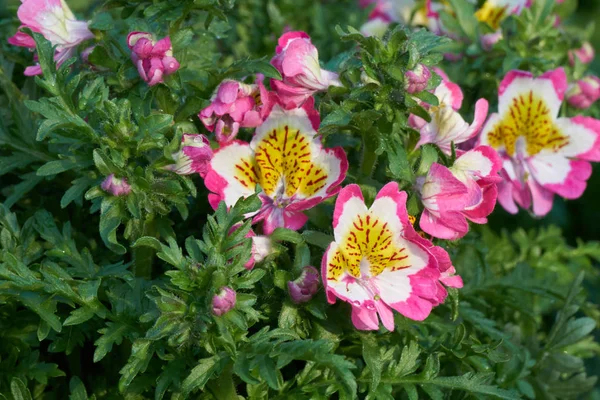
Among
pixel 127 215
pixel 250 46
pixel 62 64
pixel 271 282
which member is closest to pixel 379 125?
pixel 271 282

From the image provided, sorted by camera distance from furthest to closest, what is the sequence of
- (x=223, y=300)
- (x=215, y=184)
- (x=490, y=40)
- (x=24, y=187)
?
(x=490, y=40)
(x=24, y=187)
(x=215, y=184)
(x=223, y=300)

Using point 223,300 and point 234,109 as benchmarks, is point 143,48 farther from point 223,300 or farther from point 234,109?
point 223,300

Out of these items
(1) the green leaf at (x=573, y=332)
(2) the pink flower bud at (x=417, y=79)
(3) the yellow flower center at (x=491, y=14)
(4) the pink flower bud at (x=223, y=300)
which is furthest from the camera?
(3) the yellow flower center at (x=491, y=14)

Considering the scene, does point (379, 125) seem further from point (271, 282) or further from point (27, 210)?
point (27, 210)

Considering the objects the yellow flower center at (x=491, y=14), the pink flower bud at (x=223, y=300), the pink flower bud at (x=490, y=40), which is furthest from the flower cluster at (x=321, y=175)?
the yellow flower center at (x=491, y=14)

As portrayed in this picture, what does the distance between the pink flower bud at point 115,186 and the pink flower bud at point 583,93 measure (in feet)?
3.28

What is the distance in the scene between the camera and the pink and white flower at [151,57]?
121cm

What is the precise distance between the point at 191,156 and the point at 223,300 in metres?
0.22

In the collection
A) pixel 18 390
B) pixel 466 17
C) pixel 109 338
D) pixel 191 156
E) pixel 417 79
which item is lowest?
pixel 18 390

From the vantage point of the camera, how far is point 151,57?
1.22m

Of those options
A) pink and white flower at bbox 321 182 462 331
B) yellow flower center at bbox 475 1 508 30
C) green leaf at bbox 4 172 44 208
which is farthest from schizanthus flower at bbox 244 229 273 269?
yellow flower center at bbox 475 1 508 30

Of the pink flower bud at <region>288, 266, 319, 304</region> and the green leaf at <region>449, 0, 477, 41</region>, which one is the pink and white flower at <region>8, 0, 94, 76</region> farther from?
the green leaf at <region>449, 0, 477, 41</region>

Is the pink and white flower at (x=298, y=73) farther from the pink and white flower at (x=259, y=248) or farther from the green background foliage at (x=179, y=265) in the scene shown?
the pink and white flower at (x=259, y=248)

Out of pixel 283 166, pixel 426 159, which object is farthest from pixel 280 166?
pixel 426 159
